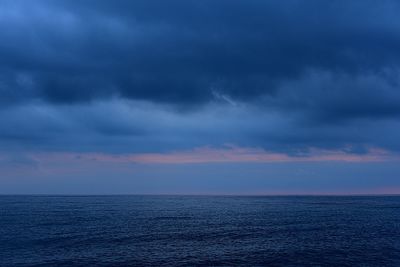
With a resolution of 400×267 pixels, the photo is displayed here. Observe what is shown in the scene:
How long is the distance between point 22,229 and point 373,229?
78.0 m

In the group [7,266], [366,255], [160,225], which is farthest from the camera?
[160,225]

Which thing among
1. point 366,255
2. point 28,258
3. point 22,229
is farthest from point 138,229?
point 366,255

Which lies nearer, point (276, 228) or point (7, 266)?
point (7, 266)

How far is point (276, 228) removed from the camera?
323 ft

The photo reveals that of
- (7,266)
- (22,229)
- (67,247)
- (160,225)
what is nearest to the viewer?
(7,266)

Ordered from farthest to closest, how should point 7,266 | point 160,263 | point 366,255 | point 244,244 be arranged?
point 244,244 < point 366,255 < point 160,263 < point 7,266

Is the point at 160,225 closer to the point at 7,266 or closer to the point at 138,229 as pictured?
the point at 138,229

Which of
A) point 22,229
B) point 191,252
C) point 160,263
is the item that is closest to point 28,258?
point 160,263

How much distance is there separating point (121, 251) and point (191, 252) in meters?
11.0

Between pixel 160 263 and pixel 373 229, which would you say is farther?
pixel 373 229

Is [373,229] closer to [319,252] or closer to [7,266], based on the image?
[319,252]

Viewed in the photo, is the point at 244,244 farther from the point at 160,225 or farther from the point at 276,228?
the point at 160,225

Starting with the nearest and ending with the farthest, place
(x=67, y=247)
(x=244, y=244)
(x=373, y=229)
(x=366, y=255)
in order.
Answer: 1. (x=366, y=255)
2. (x=67, y=247)
3. (x=244, y=244)
4. (x=373, y=229)

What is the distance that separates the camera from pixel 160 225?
105500 mm
